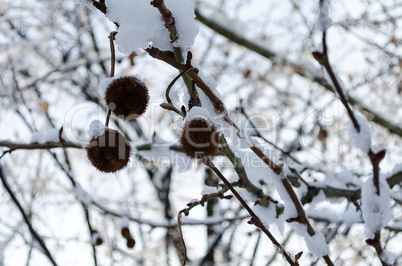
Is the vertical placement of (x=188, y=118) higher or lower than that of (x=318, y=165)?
lower

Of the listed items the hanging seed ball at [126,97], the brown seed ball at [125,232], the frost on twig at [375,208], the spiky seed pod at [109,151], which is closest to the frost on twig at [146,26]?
the hanging seed ball at [126,97]

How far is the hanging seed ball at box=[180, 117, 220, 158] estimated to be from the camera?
997mm

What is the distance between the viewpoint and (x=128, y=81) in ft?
3.60

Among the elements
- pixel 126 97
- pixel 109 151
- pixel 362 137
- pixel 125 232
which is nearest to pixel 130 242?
pixel 125 232

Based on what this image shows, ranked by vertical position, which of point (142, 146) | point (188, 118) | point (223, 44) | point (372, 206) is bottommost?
point (372, 206)

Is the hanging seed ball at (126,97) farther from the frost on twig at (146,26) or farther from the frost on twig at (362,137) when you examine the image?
the frost on twig at (362,137)

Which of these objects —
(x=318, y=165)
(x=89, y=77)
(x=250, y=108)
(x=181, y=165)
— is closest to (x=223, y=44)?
(x=250, y=108)

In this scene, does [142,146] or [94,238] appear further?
[94,238]

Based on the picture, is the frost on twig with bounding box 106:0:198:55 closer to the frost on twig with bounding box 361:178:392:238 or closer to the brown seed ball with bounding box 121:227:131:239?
the frost on twig with bounding box 361:178:392:238

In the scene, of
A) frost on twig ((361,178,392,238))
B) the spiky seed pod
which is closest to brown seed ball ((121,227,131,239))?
the spiky seed pod

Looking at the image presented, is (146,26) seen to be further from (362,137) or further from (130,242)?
(130,242)

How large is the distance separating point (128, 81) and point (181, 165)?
576 mm

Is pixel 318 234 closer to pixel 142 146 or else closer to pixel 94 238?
pixel 142 146

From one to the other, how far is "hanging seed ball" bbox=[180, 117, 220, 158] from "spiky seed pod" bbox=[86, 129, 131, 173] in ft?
0.63
